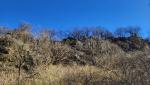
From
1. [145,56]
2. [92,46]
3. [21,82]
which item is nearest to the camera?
[21,82]

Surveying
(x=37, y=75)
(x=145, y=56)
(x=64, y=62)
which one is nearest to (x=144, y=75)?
(x=145, y=56)

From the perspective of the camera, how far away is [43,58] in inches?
606

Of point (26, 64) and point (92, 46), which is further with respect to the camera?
point (92, 46)

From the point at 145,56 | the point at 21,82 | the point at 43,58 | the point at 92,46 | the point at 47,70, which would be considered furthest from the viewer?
the point at 92,46

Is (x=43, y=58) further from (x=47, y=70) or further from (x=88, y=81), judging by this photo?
(x=88, y=81)

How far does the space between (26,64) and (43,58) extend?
101 cm

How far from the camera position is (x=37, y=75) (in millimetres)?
13273

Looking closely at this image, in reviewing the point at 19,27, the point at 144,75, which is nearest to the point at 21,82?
the point at 144,75

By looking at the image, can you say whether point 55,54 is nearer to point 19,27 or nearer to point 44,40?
point 44,40

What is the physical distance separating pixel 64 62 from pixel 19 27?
13.5 feet

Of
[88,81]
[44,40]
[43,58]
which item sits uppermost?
[44,40]

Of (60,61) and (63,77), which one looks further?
(60,61)

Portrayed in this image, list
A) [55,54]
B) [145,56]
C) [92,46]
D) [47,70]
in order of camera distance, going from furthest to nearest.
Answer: [92,46]
[55,54]
[47,70]
[145,56]

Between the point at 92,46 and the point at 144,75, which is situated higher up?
the point at 92,46
